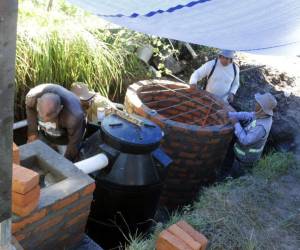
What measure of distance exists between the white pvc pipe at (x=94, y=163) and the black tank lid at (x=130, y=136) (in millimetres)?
133

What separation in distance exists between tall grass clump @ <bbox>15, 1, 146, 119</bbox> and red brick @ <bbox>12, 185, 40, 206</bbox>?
8.76 ft

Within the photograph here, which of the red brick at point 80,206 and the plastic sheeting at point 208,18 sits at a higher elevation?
the plastic sheeting at point 208,18

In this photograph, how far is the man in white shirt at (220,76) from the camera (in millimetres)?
5184

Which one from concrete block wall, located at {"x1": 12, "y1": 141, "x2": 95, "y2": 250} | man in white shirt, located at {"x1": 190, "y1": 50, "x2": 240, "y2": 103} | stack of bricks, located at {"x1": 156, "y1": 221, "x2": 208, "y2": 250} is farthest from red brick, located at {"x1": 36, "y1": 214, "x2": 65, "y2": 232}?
man in white shirt, located at {"x1": 190, "y1": 50, "x2": 240, "y2": 103}

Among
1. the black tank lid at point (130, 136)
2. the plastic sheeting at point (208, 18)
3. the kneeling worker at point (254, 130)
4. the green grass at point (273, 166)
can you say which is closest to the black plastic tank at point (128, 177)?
the black tank lid at point (130, 136)

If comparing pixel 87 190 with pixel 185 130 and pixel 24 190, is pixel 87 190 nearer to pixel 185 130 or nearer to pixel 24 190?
pixel 24 190

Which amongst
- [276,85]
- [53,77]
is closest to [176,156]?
[53,77]

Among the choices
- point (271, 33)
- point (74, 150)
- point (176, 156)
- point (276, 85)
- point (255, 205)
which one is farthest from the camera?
point (276, 85)

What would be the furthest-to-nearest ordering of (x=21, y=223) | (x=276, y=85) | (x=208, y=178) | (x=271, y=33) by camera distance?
(x=276, y=85) < (x=208, y=178) < (x=271, y=33) < (x=21, y=223)

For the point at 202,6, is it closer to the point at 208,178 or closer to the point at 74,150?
the point at 74,150

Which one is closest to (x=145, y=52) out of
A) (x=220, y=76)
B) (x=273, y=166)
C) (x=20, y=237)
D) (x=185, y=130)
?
(x=220, y=76)

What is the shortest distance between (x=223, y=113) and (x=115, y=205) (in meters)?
2.05

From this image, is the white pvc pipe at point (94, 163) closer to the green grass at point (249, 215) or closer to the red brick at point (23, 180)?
the green grass at point (249, 215)

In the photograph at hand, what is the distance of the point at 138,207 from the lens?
348 cm
